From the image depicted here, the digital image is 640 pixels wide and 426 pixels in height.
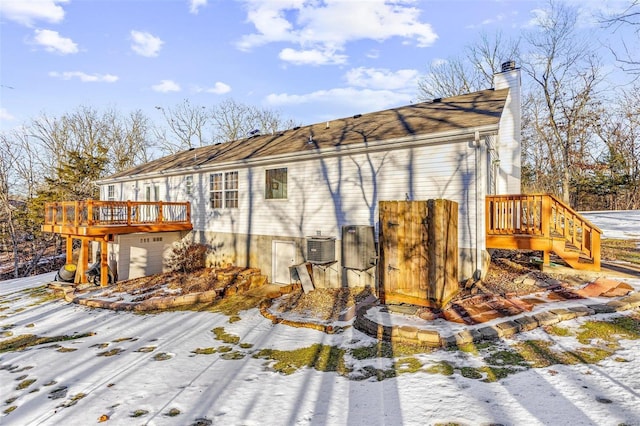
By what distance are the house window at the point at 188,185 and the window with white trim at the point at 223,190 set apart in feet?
4.34

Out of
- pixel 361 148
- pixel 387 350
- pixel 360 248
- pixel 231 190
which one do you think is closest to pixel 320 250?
pixel 360 248

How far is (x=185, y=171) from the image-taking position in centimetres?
1305

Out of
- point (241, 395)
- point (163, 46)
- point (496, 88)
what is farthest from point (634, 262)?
point (163, 46)

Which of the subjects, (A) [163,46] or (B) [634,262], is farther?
(A) [163,46]

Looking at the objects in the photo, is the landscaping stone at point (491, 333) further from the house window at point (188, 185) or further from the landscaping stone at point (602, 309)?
the house window at point (188, 185)

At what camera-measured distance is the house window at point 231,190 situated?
11.7 m

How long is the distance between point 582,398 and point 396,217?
158 inches

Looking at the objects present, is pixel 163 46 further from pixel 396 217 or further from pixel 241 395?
pixel 241 395

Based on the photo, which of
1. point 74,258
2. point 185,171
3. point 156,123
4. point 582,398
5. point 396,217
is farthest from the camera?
point 156,123

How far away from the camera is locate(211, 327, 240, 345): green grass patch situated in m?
5.81

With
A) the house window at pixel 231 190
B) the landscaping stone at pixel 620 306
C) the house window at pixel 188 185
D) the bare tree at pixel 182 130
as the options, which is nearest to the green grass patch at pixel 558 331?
the landscaping stone at pixel 620 306

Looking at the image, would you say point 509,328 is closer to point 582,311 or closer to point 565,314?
point 565,314

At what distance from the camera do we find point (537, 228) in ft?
22.9

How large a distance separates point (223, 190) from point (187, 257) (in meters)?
3.00
